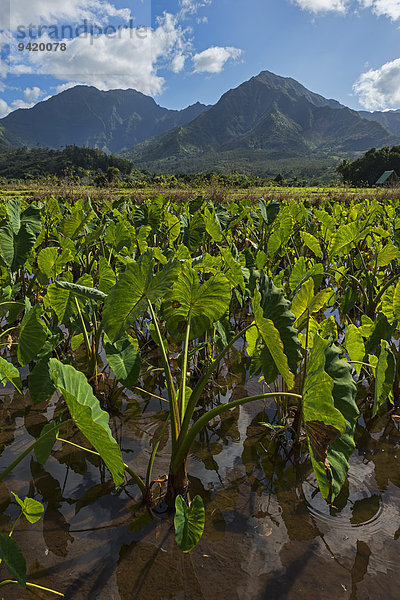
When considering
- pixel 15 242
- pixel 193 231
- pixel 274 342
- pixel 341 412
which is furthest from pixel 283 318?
pixel 193 231

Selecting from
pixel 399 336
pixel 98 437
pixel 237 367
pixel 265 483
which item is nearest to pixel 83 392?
pixel 98 437

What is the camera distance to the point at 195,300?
1.29m

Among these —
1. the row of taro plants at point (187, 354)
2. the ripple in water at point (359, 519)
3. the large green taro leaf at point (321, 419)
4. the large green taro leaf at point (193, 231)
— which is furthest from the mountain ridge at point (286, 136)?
the large green taro leaf at point (321, 419)

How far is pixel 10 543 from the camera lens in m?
0.76

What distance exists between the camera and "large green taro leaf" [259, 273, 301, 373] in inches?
42.9

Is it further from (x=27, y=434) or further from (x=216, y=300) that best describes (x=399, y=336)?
(x=27, y=434)

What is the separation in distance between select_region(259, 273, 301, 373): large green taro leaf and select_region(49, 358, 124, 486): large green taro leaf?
0.53 m

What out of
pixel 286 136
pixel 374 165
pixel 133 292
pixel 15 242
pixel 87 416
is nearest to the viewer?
pixel 87 416

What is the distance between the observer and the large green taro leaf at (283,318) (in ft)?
3.58

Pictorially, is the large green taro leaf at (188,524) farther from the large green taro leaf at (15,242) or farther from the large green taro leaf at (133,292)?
the large green taro leaf at (15,242)

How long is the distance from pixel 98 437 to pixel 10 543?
0.89 ft

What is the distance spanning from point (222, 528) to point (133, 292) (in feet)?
2.63

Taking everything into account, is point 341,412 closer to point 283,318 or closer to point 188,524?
point 283,318

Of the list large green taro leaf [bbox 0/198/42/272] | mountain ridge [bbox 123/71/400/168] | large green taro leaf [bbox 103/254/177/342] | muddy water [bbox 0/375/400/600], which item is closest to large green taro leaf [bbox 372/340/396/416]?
muddy water [bbox 0/375/400/600]
